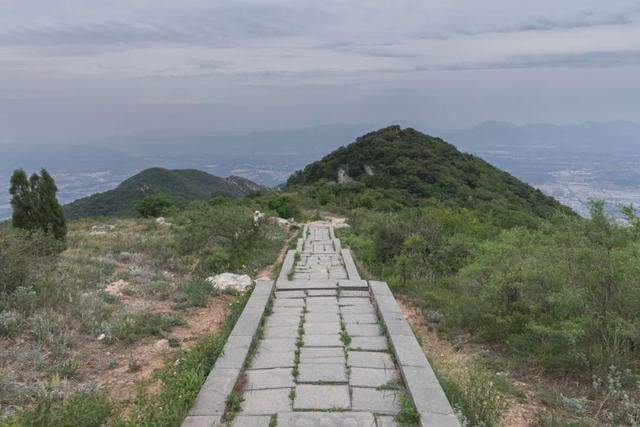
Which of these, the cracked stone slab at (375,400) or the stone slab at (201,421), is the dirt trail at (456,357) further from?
the stone slab at (201,421)

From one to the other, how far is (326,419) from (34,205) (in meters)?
10.6

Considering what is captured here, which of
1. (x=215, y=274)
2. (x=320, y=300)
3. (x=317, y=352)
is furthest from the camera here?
(x=215, y=274)

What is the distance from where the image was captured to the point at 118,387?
4.55m

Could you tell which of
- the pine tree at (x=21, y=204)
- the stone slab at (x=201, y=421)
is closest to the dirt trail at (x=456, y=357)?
the stone slab at (x=201, y=421)

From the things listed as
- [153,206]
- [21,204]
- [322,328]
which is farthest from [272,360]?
[153,206]

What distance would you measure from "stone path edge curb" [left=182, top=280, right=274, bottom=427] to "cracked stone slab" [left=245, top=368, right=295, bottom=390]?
0.48 feet

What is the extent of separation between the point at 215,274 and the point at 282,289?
1.95 m

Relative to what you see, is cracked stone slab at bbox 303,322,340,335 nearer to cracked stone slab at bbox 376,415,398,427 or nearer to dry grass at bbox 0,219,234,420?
dry grass at bbox 0,219,234,420

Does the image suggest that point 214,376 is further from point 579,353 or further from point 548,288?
point 548,288

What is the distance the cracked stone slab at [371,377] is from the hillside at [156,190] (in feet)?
111

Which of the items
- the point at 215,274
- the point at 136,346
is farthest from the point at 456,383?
the point at 215,274

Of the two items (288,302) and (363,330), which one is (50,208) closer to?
(288,302)

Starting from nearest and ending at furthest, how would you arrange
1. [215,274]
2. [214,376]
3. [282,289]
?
[214,376] → [282,289] → [215,274]

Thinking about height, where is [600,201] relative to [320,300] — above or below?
above
